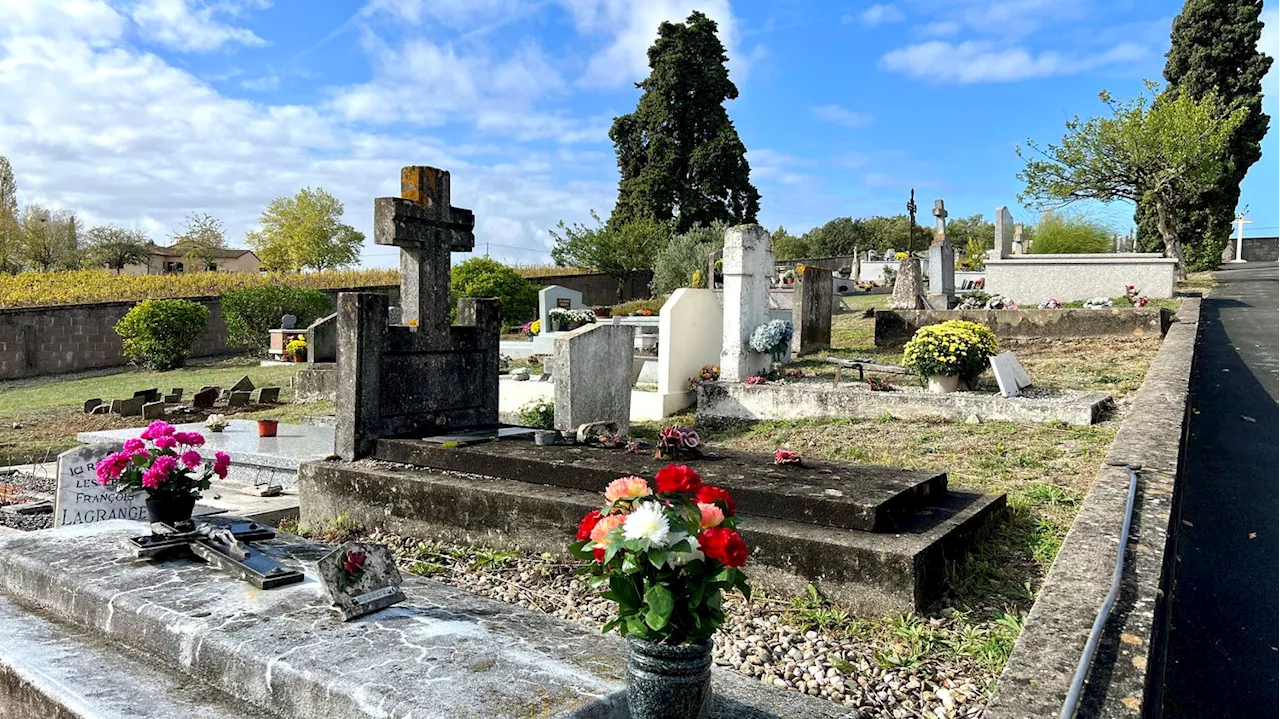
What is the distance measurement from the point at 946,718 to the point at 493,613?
1562mm

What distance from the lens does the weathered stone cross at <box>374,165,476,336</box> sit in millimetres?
6043

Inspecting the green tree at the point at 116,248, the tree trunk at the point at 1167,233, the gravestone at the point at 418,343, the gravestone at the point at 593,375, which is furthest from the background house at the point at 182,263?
the gravestone at the point at 418,343

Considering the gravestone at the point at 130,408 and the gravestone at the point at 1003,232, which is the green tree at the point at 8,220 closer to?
the gravestone at the point at 130,408

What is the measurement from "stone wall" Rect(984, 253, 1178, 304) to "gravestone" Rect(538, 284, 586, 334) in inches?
420

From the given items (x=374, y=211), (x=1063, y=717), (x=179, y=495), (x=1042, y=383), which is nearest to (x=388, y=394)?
(x=374, y=211)

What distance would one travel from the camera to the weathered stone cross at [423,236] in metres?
6.04

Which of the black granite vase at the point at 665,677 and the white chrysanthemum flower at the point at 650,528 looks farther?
the black granite vase at the point at 665,677

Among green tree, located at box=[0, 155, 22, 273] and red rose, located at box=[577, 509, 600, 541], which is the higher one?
green tree, located at box=[0, 155, 22, 273]

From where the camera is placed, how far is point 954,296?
20.1 m

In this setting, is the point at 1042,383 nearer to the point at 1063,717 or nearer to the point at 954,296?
the point at 1063,717

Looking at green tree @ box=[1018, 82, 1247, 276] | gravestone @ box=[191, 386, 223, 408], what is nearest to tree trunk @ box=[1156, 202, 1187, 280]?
green tree @ box=[1018, 82, 1247, 276]

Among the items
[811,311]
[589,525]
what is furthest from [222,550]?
[811,311]

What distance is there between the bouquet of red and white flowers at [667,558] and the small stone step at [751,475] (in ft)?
6.22

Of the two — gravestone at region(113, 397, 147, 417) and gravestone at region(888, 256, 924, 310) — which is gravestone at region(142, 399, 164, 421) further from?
gravestone at region(888, 256, 924, 310)
